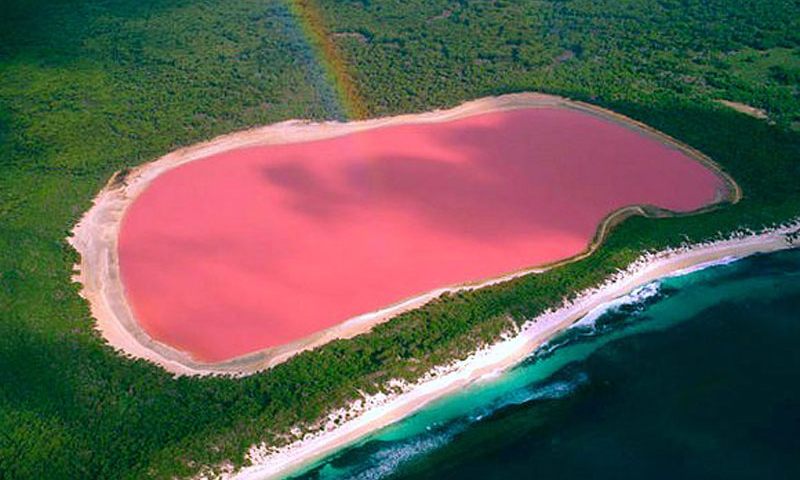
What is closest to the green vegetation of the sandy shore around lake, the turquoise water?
the sandy shore around lake

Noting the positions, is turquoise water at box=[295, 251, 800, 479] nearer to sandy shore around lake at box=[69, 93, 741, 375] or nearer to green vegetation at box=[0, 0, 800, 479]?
green vegetation at box=[0, 0, 800, 479]

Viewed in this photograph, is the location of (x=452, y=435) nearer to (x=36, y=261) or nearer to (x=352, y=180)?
(x=352, y=180)

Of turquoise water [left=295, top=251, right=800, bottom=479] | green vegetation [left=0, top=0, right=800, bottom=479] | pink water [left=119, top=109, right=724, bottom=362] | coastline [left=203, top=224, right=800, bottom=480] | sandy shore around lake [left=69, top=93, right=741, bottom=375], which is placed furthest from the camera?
pink water [left=119, top=109, right=724, bottom=362]

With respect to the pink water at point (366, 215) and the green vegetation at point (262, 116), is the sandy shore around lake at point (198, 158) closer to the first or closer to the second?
the pink water at point (366, 215)

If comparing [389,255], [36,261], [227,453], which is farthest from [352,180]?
[227,453]

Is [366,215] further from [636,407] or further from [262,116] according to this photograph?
[636,407]

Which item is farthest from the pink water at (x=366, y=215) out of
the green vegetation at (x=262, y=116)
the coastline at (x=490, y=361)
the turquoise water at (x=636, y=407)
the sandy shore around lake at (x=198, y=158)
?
the turquoise water at (x=636, y=407)
